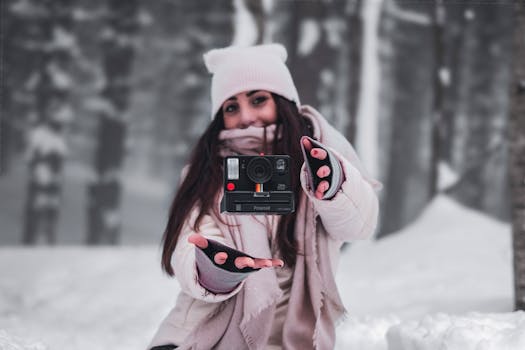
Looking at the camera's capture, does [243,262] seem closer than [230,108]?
Yes

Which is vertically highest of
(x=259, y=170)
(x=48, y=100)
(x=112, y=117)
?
(x=48, y=100)

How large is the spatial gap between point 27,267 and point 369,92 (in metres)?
5.44

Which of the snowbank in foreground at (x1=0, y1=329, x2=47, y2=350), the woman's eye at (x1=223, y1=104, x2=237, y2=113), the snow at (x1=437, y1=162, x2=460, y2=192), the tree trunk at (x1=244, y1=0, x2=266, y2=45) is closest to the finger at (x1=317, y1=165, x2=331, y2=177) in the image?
the woman's eye at (x1=223, y1=104, x2=237, y2=113)

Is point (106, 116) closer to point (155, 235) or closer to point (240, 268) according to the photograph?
point (155, 235)

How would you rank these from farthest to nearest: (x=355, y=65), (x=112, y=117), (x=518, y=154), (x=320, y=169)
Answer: (x=112, y=117) → (x=355, y=65) → (x=518, y=154) → (x=320, y=169)

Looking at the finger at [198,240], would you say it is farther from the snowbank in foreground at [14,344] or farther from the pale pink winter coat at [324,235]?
the snowbank in foreground at [14,344]

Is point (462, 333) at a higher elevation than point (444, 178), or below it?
below

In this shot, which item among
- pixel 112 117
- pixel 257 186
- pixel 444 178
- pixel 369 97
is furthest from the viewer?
pixel 112 117

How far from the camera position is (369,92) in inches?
412

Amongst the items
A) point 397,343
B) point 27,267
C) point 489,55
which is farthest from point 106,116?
point 397,343

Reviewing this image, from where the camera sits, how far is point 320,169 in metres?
2.69

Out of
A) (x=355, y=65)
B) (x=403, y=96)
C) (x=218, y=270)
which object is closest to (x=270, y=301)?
(x=218, y=270)

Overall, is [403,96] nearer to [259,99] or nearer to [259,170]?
[259,99]

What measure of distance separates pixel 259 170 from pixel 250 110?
0.62m
